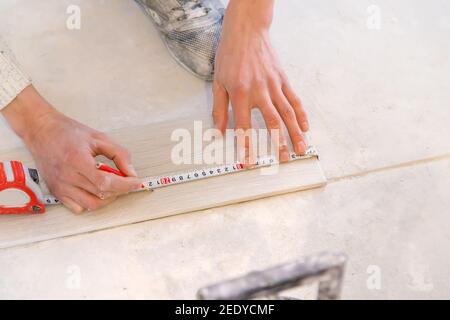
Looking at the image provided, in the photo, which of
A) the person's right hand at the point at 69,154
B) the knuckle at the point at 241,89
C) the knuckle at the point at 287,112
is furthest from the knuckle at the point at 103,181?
the knuckle at the point at 287,112

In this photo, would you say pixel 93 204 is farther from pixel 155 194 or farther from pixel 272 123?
pixel 272 123

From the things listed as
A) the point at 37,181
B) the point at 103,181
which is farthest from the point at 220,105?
the point at 37,181

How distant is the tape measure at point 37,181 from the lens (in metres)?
1.41

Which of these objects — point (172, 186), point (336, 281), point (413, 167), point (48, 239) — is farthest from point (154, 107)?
point (336, 281)

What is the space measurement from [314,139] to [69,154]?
0.79 meters

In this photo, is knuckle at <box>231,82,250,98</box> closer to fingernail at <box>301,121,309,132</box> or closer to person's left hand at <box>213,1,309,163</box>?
person's left hand at <box>213,1,309,163</box>

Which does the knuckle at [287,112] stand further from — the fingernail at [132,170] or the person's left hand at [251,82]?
the fingernail at [132,170]

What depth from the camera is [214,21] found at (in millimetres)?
1839

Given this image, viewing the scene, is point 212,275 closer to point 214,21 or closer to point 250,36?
point 250,36

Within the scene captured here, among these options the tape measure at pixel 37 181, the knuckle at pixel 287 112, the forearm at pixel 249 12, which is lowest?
the tape measure at pixel 37 181

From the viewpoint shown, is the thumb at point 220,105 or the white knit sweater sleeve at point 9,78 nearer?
the white knit sweater sleeve at point 9,78

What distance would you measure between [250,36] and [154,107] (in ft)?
1.36

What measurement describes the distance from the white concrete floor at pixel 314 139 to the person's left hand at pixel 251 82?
0.13 meters

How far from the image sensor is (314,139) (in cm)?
170
